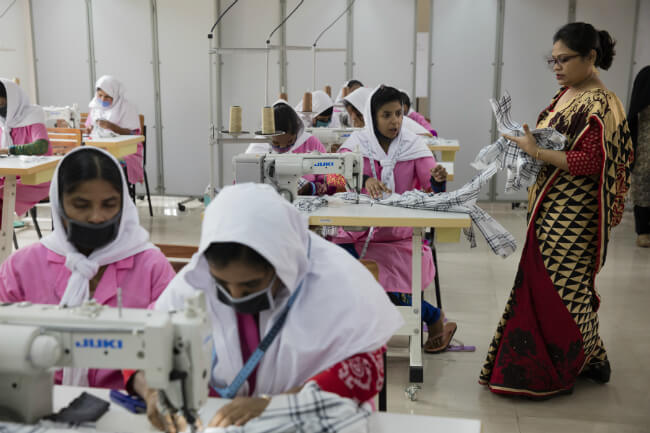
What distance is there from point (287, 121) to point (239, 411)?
2762mm

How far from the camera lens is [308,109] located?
5.45m

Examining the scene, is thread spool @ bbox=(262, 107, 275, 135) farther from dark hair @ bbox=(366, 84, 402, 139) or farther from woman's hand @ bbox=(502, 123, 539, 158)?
woman's hand @ bbox=(502, 123, 539, 158)

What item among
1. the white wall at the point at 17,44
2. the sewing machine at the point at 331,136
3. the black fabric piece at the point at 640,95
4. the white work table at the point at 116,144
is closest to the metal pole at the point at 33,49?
the white wall at the point at 17,44

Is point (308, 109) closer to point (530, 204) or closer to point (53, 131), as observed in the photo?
point (53, 131)

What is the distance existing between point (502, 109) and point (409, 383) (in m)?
1.29

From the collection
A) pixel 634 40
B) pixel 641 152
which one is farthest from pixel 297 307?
pixel 634 40

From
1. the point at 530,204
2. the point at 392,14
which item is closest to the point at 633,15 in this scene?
the point at 392,14

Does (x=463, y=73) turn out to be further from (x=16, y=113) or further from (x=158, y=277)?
(x=158, y=277)

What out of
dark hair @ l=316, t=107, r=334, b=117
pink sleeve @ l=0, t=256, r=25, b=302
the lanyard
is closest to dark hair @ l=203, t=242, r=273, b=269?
the lanyard

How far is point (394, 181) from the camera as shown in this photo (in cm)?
347

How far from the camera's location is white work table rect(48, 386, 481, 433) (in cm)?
124

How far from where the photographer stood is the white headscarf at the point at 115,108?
6656 millimetres

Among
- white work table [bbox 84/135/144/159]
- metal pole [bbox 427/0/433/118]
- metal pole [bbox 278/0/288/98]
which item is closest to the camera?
white work table [bbox 84/135/144/159]

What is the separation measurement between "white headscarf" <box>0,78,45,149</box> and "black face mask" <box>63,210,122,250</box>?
3371 millimetres
